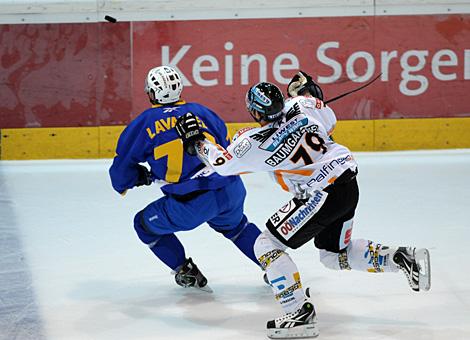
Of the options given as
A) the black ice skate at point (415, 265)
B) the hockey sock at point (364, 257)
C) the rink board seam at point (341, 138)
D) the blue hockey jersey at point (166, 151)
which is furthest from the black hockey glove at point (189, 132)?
the rink board seam at point (341, 138)

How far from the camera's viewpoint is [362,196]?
697 cm

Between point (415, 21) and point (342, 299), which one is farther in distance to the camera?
point (415, 21)

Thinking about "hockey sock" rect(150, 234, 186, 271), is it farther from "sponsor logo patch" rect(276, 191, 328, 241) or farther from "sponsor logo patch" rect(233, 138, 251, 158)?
"sponsor logo patch" rect(233, 138, 251, 158)

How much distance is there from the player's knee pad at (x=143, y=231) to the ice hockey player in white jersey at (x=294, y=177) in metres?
0.67

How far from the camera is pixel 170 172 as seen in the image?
15.2 feet

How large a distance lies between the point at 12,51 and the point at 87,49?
61 cm

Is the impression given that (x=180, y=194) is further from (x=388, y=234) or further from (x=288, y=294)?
(x=388, y=234)

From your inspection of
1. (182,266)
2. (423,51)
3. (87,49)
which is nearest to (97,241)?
(182,266)

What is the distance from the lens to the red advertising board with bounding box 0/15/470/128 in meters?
8.54

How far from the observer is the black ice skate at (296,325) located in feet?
13.3

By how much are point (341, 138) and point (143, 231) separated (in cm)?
419

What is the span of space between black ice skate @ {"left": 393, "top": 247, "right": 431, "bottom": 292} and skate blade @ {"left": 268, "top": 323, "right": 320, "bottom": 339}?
483 millimetres

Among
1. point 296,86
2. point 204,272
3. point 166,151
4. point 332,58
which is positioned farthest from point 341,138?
point 166,151

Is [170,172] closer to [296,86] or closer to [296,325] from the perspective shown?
[296,86]
